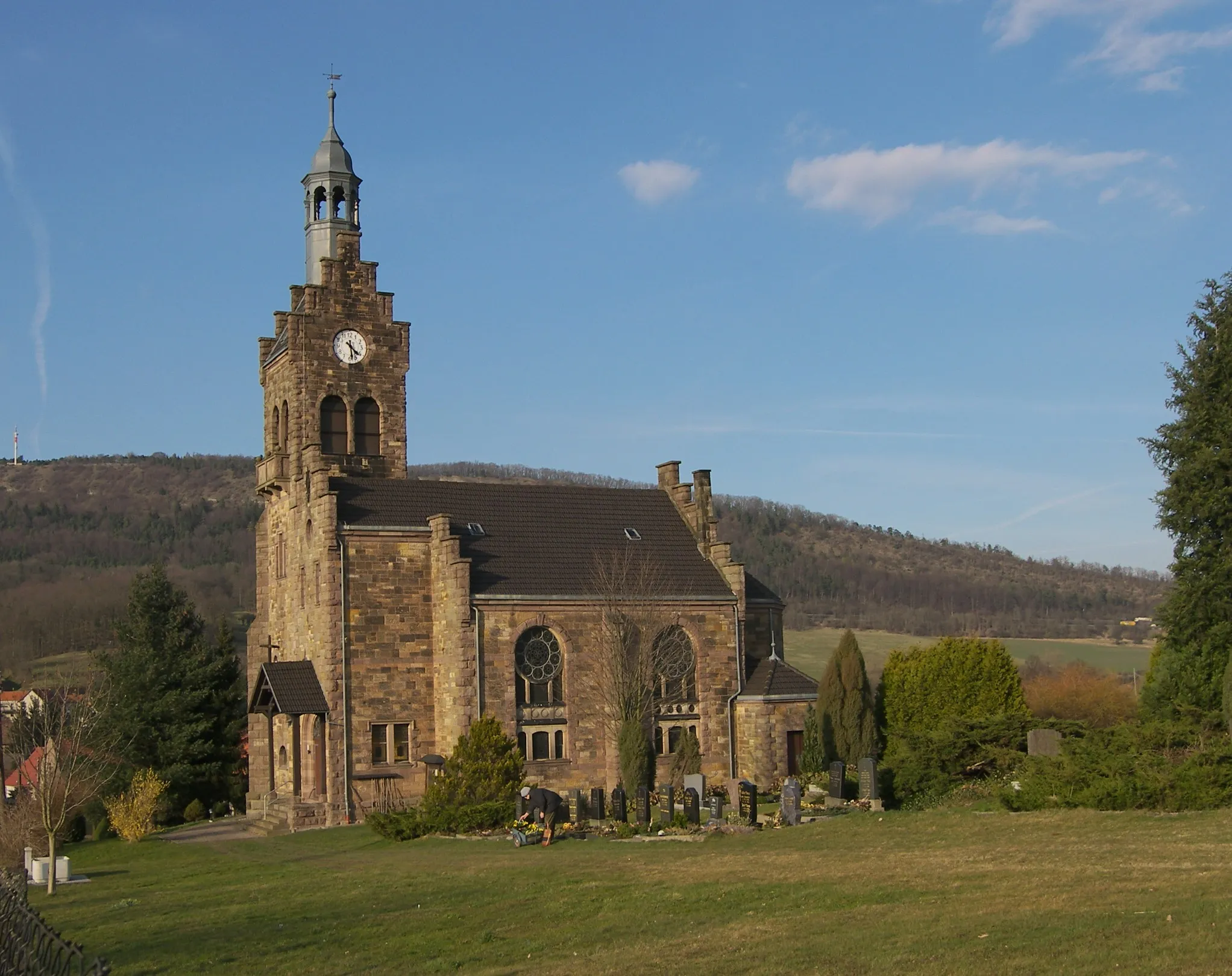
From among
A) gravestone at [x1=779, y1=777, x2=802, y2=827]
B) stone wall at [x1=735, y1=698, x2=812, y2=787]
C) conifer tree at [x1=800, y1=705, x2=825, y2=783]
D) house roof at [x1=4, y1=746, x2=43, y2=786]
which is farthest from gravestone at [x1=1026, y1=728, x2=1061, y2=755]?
house roof at [x1=4, y1=746, x2=43, y2=786]

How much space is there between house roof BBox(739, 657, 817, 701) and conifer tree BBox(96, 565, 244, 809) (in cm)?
1893

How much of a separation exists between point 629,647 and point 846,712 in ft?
22.4

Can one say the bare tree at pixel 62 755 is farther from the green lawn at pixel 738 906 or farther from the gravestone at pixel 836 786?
the gravestone at pixel 836 786

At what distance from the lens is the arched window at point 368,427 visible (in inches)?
1900

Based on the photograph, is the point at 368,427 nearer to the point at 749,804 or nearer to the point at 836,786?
the point at 836,786

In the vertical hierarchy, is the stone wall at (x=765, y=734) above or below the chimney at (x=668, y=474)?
below

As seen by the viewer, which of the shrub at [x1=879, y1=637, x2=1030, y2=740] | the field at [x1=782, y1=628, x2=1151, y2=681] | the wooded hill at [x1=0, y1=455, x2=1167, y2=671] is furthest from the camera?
the wooded hill at [x1=0, y1=455, x2=1167, y2=671]

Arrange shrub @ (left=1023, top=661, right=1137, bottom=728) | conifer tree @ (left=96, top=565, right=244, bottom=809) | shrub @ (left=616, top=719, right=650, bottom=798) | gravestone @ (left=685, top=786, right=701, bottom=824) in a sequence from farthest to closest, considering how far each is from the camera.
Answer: shrub @ (left=1023, top=661, right=1137, bottom=728) → conifer tree @ (left=96, top=565, right=244, bottom=809) → shrub @ (left=616, top=719, right=650, bottom=798) → gravestone @ (left=685, top=786, right=701, bottom=824)

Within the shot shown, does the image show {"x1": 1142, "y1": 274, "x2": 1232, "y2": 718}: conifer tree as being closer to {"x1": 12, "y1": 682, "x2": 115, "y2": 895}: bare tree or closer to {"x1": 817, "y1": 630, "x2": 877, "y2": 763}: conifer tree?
{"x1": 817, "y1": 630, "x2": 877, "y2": 763}: conifer tree

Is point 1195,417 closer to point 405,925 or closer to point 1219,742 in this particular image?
point 1219,742

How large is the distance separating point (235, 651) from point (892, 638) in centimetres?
8573

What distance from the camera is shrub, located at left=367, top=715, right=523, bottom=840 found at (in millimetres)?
33312

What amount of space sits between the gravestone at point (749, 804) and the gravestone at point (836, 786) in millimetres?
2712

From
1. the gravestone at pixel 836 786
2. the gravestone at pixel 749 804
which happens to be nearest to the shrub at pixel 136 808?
the gravestone at pixel 749 804
